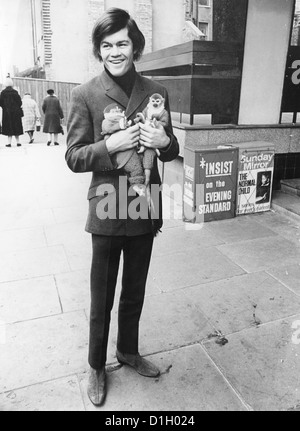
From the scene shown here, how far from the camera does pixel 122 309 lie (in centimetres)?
265

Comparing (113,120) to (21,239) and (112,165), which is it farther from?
(21,239)

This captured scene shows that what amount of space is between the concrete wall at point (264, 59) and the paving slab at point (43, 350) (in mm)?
4333

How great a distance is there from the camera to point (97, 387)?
2.51 m

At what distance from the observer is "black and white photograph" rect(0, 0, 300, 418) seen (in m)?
2.16

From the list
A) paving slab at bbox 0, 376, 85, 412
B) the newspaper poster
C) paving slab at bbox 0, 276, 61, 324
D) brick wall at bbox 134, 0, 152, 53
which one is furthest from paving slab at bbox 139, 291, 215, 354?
brick wall at bbox 134, 0, 152, 53

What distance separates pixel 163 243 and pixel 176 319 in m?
1.75

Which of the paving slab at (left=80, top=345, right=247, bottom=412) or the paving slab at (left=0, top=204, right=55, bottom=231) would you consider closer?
the paving slab at (left=80, top=345, right=247, bottom=412)

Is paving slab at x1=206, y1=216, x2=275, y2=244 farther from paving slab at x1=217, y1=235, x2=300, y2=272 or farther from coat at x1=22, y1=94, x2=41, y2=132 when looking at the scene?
coat at x1=22, y1=94, x2=41, y2=132

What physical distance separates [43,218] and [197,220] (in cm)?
232

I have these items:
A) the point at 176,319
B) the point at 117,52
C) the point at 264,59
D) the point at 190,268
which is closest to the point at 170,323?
the point at 176,319

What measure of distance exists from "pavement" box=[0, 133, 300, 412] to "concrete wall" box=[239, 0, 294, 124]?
5.52 ft

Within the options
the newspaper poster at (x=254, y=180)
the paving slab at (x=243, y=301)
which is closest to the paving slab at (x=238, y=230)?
the newspaper poster at (x=254, y=180)

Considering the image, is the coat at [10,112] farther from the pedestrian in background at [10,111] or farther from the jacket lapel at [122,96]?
the jacket lapel at [122,96]

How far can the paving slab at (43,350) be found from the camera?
2717 mm
